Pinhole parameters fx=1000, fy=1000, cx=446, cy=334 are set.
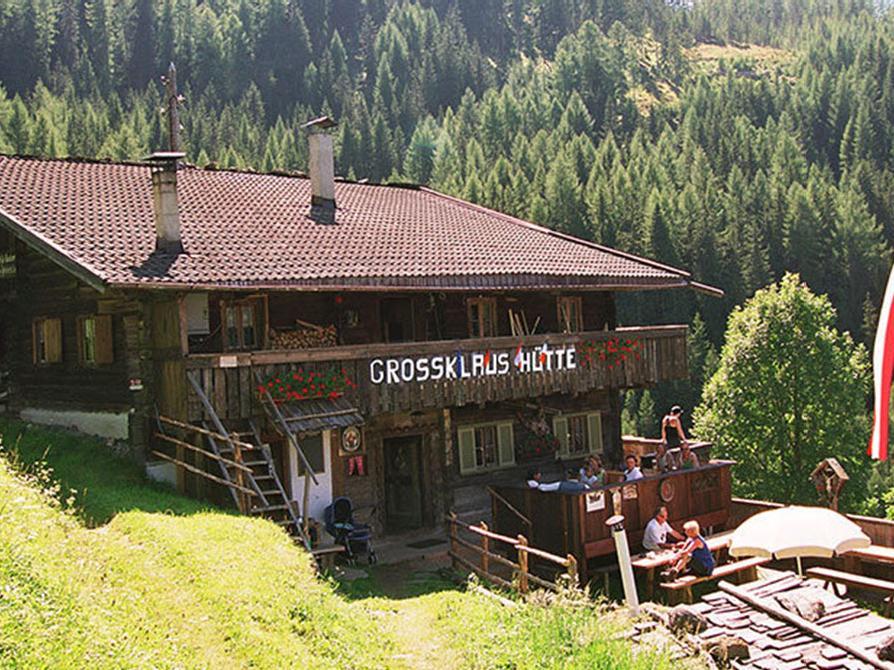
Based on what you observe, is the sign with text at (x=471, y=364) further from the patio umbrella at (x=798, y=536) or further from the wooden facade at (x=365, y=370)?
the patio umbrella at (x=798, y=536)

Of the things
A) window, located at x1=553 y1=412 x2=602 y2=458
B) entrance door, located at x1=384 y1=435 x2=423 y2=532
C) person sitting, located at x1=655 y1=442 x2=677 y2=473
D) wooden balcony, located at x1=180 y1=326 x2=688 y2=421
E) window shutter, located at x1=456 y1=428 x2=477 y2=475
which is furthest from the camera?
window, located at x1=553 y1=412 x2=602 y2=458

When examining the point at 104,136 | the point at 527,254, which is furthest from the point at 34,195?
the point at 104,136

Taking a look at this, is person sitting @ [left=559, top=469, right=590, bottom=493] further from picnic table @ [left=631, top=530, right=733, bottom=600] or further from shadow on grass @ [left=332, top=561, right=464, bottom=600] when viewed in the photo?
shadow on grass @ [left=332, top=561, right=464, bottom=600]

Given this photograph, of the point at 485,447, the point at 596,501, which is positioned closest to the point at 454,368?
the point at 485,447

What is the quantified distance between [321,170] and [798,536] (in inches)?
551

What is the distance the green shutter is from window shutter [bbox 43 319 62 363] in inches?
504

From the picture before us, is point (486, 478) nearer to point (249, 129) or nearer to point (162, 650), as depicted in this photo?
point (162, 650)

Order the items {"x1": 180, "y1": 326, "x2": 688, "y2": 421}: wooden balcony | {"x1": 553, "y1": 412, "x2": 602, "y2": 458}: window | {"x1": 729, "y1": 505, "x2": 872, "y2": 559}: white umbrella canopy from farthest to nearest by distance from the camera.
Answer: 1. {"x1": 553, "y1": 412, "x2": 602, "y2": 458}: window
2. {"x1": 180, "y1": 326, "x2": 688, "y2": 421}: wooden balcony
3. {"x1": 729, "y1": 505, "x2": 872, "y2": 559}: white umbrella canopy

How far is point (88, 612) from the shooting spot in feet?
30.2

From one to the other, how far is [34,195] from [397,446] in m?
9.19

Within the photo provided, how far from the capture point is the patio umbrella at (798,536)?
16500 millimetres

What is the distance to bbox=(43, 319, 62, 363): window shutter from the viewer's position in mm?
20680

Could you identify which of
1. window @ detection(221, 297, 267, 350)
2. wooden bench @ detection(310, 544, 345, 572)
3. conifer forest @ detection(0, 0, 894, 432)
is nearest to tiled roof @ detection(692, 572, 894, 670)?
wooden bench @ detection(310, 544, 345, 572)

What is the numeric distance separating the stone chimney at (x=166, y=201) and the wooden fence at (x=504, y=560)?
733 cm
